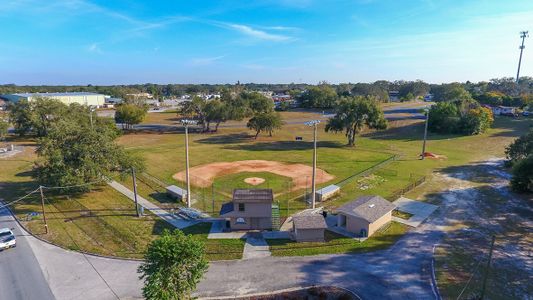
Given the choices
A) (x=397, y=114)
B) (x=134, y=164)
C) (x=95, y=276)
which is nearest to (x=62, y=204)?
(x=134, y=164)

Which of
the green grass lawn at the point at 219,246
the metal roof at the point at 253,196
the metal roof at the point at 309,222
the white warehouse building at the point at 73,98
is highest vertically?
the white warehouse building at the point at 73,98

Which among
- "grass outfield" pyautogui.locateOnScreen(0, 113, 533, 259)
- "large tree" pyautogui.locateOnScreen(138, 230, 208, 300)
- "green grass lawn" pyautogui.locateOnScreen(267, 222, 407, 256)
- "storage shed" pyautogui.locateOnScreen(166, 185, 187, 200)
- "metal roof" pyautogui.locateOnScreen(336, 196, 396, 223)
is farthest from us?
"storage shed" pyautogui.locateOnScreen(166, 185, 187, 200)

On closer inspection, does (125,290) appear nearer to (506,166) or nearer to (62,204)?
(62,204)

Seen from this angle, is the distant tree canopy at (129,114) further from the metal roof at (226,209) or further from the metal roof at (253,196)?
the metal roof at (253,196)

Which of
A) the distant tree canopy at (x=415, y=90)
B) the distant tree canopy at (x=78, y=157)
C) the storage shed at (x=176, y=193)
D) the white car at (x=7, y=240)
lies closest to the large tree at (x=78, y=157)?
the distant tree canopy at (x=78, y=157)

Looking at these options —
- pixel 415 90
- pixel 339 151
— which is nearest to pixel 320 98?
pixel 339 151

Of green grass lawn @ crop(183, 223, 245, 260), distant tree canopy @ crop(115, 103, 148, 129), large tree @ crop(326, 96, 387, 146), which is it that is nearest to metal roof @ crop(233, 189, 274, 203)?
green grass lawn @ crop(183, 223, 245, 260)

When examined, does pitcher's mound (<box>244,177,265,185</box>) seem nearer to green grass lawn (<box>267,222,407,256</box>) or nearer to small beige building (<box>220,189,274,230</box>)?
small beige building (<box>220,189,274,230</box>)
